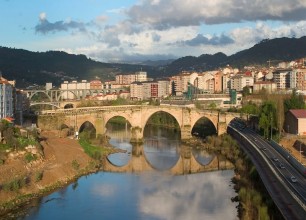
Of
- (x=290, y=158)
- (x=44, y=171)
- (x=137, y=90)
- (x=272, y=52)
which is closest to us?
(x=290, y=158)

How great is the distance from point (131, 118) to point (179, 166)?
14.0m

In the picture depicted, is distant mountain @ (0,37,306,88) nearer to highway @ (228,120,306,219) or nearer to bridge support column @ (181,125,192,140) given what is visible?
bridge support column @ (181,125,192,140)

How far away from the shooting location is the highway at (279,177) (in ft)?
59.5

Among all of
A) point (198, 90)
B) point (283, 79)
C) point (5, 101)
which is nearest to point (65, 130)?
point (5, 101)

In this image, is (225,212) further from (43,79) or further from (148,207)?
(43,79)

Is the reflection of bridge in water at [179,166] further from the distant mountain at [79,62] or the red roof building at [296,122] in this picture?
the distant mountain at [79,62]

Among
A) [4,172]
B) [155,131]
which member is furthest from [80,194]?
[155,131]

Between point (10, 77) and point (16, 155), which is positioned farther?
point (10, 77)

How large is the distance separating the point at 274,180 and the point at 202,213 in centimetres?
364

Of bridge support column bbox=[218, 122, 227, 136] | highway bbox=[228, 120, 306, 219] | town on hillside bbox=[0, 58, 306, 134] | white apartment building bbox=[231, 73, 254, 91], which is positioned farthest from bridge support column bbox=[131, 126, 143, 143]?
white apartment building bbox=[231, 73, 254, 91]

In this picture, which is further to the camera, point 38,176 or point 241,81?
point 241,81

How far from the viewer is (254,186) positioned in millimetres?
24719

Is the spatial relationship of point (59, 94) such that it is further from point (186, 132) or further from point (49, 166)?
point (49, 166)

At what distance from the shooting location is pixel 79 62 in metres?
170
